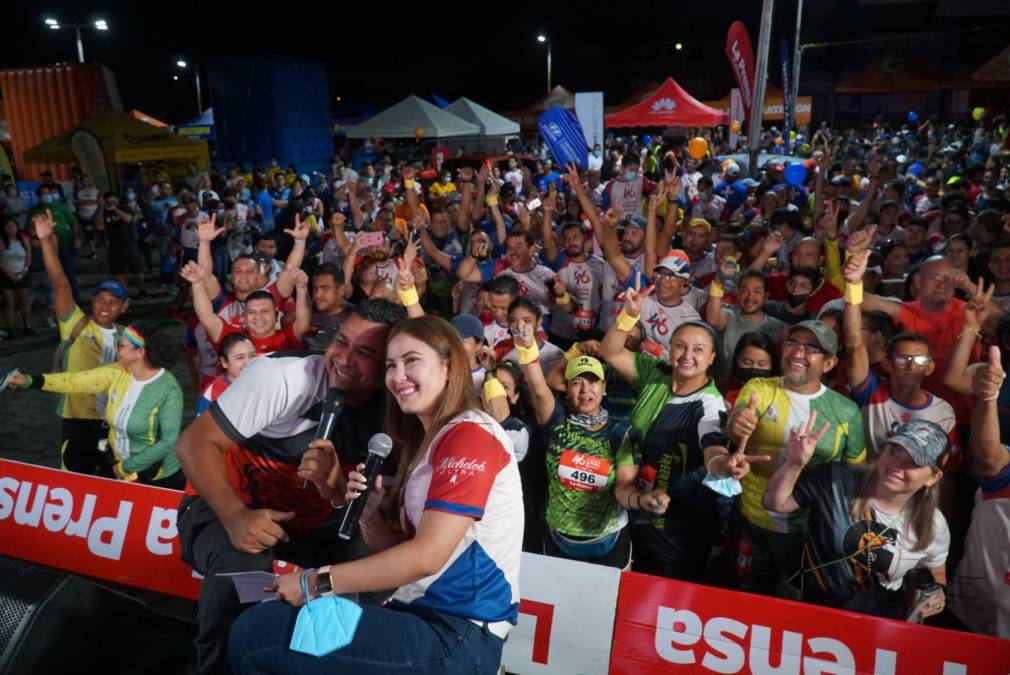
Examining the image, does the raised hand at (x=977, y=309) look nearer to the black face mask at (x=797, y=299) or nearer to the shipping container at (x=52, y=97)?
the black face mask at (x=797, y=299)

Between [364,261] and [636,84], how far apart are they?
173ft

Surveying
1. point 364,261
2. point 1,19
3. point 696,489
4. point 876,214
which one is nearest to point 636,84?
point 1,19

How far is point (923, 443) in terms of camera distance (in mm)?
3316

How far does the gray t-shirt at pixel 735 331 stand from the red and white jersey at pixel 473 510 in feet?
12.4

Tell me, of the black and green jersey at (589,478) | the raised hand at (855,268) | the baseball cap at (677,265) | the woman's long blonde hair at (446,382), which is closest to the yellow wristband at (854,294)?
the raised hand at (855,268)

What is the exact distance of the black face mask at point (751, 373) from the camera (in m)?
4.75

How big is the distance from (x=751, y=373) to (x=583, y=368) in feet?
4.13

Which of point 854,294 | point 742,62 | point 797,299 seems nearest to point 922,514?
point 854,294

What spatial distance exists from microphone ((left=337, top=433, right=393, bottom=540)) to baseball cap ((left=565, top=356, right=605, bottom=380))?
201cm

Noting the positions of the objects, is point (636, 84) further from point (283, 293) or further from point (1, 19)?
point (283, 293)

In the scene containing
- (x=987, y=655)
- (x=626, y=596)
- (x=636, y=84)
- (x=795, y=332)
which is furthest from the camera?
(x=636, y=84)

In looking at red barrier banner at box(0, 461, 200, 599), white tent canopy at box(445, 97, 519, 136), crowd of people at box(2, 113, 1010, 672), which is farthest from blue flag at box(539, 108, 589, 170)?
white tent canopy at box(445, 97, 519, 136)

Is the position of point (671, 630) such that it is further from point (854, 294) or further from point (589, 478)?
point (854, 294)

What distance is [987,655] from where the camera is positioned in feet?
10.4
